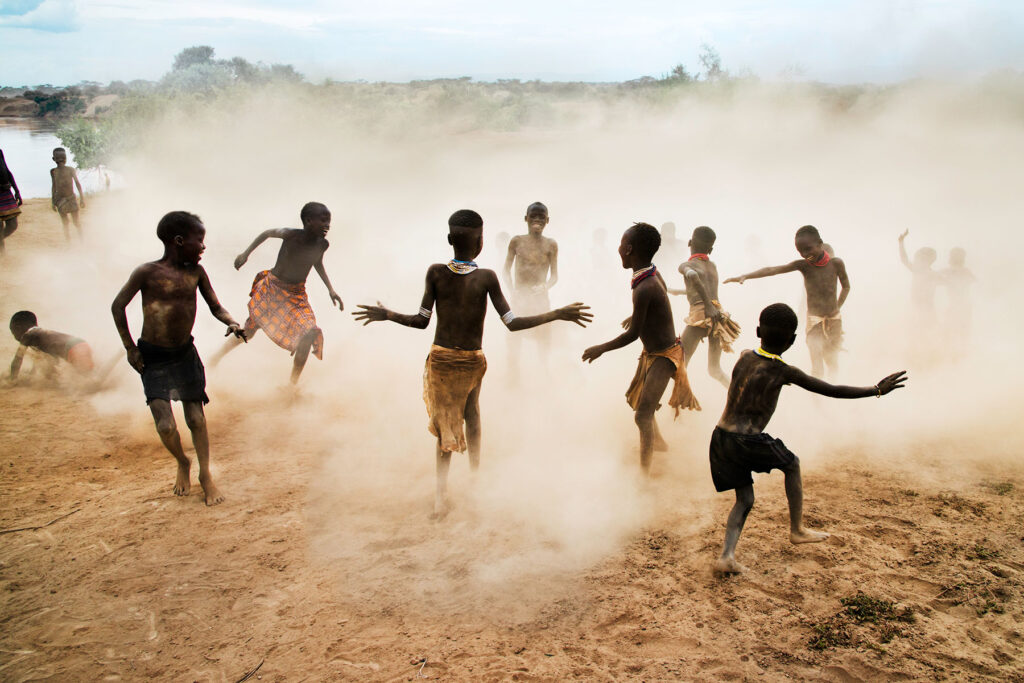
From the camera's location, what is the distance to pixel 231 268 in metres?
→ 12.3

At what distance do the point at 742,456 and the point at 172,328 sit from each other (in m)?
3.61

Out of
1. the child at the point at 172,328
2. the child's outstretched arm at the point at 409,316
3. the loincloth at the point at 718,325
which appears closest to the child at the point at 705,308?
the loincloth at the point at 718,325

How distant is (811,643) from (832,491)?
176 centimetres

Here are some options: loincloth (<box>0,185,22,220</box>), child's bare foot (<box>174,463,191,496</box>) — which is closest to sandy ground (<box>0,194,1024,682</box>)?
child's bare foot (<box>174,463,191,496</box>)

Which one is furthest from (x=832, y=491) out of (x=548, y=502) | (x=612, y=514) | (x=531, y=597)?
(x=531, y=597)

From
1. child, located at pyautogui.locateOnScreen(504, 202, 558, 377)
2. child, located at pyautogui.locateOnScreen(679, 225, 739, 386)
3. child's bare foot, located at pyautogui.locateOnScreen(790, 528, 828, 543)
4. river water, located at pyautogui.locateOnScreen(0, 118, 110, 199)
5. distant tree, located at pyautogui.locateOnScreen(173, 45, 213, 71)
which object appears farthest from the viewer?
distant tree, located at pyautogui.locateOnScreen(173, 45, 213, 71)

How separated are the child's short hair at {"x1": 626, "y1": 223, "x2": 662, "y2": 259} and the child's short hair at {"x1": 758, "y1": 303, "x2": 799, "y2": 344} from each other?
44.9 inches

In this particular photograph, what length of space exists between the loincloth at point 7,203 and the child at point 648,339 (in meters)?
9.54

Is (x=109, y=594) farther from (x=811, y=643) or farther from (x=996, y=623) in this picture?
(x=996, y=623)

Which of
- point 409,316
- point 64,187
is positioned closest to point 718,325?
point 409,316

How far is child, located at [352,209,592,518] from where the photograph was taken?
4215mm

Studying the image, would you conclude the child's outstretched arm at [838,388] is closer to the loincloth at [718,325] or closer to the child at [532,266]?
the loincloth at [718,325]

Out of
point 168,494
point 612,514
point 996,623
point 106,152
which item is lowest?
point 996,623

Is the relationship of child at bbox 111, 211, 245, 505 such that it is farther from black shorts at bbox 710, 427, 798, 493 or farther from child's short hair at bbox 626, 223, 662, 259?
black shorts at bbox 710, 427, 798, 493
